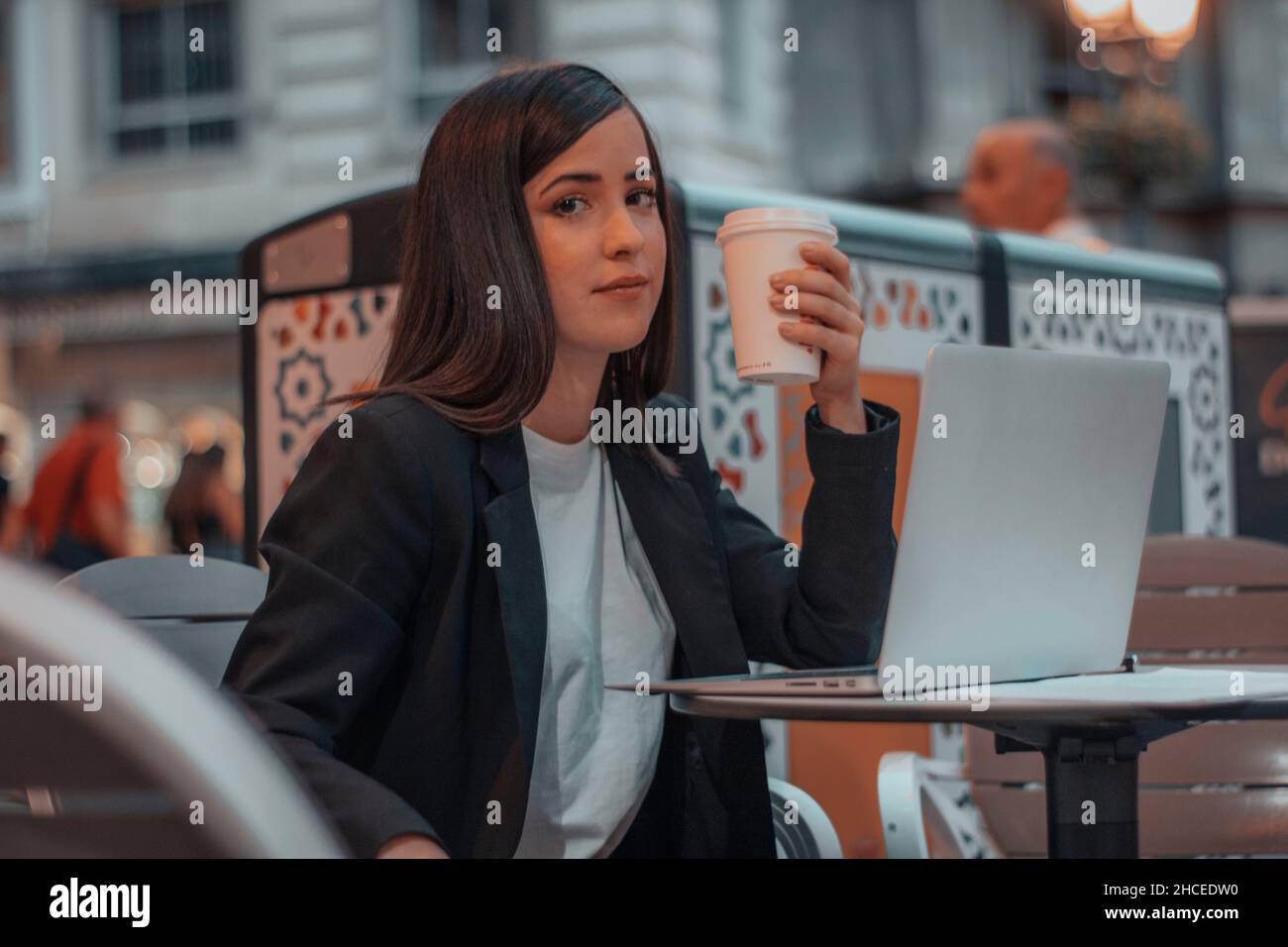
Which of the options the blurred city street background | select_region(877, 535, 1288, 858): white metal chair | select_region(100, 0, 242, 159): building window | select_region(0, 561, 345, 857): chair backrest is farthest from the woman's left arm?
select_region(100, 0, 242, 159): building window

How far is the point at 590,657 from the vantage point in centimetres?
217

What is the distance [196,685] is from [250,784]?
61mm

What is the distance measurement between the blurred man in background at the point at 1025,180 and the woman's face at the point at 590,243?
3.72 metres

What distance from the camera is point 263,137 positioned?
13.7 metres

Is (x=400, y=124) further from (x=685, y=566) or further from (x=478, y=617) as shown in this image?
(x=478, y=617)

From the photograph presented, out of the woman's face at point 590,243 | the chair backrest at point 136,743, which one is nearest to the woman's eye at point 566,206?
the woman's face at point 590,243

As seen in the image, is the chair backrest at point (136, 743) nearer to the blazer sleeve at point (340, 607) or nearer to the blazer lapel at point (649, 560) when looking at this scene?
the blazer sleeve at point (340, 607)

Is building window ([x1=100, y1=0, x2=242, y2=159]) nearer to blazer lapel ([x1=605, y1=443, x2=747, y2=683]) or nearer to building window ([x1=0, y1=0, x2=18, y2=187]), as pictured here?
building window ([x1=0, y1=0, x2=18, y2=187])

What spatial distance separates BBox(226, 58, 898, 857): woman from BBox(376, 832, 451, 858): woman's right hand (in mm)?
196

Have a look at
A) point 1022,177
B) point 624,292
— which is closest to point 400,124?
point 1022,177

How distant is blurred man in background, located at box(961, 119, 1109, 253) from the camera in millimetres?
5703

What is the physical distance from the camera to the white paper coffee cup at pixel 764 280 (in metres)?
2.05

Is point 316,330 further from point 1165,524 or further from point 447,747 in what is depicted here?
point 1165,524
